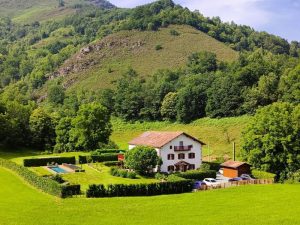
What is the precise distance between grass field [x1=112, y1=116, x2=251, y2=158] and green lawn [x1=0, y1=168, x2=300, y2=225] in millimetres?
41042

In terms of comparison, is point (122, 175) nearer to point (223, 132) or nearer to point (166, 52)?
point (223, 132)

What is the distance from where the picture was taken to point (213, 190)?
5938cm

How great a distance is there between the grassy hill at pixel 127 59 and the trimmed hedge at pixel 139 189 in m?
113

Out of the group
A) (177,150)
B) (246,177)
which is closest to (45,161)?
(177,150)

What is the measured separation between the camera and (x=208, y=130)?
386ft

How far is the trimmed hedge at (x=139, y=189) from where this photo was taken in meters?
54.9

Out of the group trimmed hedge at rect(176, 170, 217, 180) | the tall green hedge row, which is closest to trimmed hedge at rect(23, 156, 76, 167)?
trimmed hedge at rect(176, 170, 217, 180)

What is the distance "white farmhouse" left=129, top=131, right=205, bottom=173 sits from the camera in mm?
75625

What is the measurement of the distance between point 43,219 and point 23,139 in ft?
202

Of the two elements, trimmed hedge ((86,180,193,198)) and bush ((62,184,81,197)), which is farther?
trimmed hedge ((86,180,193,198))

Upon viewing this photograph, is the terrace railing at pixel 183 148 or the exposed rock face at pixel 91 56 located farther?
the exposed rock face at pixel 91 56

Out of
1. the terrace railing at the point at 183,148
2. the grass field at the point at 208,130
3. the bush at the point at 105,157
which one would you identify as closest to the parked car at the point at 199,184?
the terrace railing at the point at 183,148

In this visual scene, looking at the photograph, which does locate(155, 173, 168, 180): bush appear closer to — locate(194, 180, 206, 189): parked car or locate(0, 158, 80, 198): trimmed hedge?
locate(194, 180, 206, 189): parked car

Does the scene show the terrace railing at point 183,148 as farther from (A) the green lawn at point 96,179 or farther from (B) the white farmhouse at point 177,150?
(A) the green lawn at point 96,179
